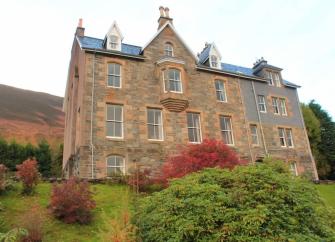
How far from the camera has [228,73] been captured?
31.5 m

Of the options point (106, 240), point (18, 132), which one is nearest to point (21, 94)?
point (18, 132)

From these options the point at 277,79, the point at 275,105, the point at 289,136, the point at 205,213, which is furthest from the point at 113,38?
the point at 205,213

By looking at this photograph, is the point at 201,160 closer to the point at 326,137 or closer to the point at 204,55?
the point at 204,55

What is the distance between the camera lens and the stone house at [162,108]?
23.8m

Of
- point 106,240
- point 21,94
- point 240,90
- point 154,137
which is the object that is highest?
point 21,94

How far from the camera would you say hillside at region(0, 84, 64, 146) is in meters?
69.8

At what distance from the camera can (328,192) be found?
25359 mm

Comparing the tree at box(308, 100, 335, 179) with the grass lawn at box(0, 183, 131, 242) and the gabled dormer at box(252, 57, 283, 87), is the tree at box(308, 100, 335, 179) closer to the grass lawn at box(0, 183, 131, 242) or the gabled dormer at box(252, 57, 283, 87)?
the gabled dormer at box(252, 57, 283, 87)

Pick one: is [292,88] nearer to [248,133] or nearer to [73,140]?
[248,133]

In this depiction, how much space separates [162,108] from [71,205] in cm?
1450

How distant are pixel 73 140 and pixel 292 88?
25.3 metres

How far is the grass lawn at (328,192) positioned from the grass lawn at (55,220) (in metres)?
14.8

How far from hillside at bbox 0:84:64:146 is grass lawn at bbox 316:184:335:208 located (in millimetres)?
57985

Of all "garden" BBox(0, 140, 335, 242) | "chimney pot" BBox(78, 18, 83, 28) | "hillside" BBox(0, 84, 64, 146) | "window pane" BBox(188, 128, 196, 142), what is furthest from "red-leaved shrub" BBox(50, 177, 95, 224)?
"hillside" BBox(0, 84, 64, 146)
